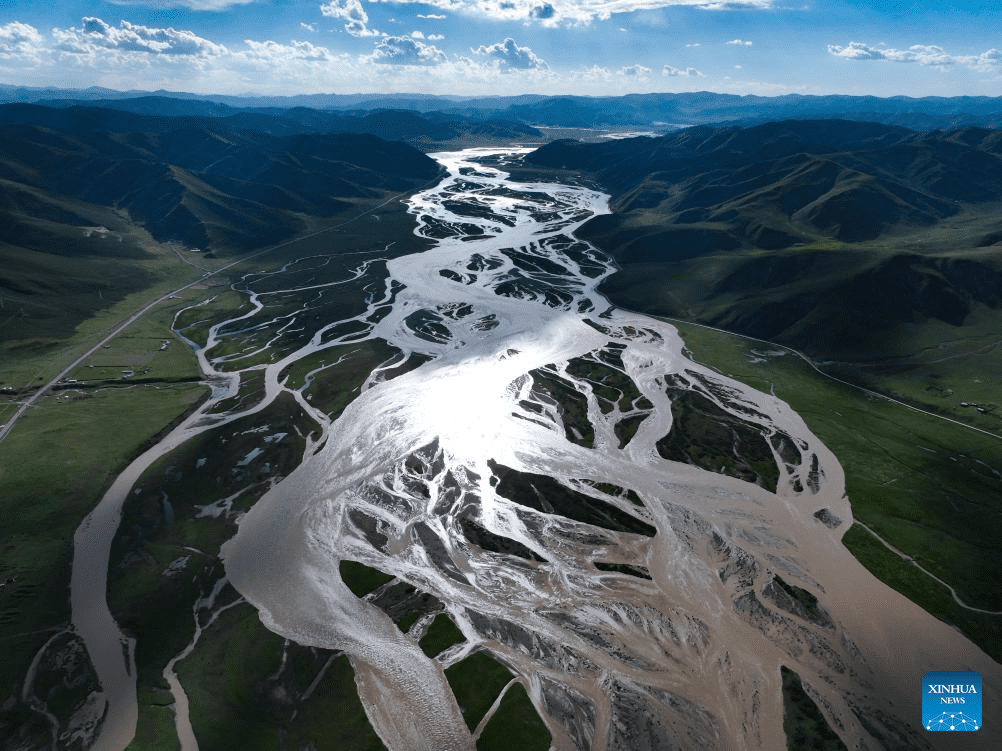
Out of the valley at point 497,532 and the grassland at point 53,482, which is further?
the grassland at point 53,482

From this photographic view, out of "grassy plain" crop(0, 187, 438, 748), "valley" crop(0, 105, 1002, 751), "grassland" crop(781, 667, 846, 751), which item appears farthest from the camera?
"grassy plain" crop(0, 187, 438, 748)

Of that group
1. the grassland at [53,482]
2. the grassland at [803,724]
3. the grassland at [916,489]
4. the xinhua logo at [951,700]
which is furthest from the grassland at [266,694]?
the grassland at [916,489]

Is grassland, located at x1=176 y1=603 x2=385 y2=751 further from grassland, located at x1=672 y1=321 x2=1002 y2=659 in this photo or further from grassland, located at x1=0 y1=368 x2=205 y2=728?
grassland, located at x1=672 y1=321 x2=1002 y2=659

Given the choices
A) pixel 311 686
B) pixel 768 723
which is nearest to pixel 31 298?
pixel 311 686

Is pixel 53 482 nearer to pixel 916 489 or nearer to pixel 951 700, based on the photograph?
pixel 951 700

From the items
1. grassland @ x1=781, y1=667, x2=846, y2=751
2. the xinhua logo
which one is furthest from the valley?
the xinhua logo

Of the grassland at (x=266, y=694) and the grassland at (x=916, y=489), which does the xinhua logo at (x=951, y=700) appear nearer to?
the grassland at (x=916, y=489)

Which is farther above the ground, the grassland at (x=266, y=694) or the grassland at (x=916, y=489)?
the grassland at (x=916, y=489)
